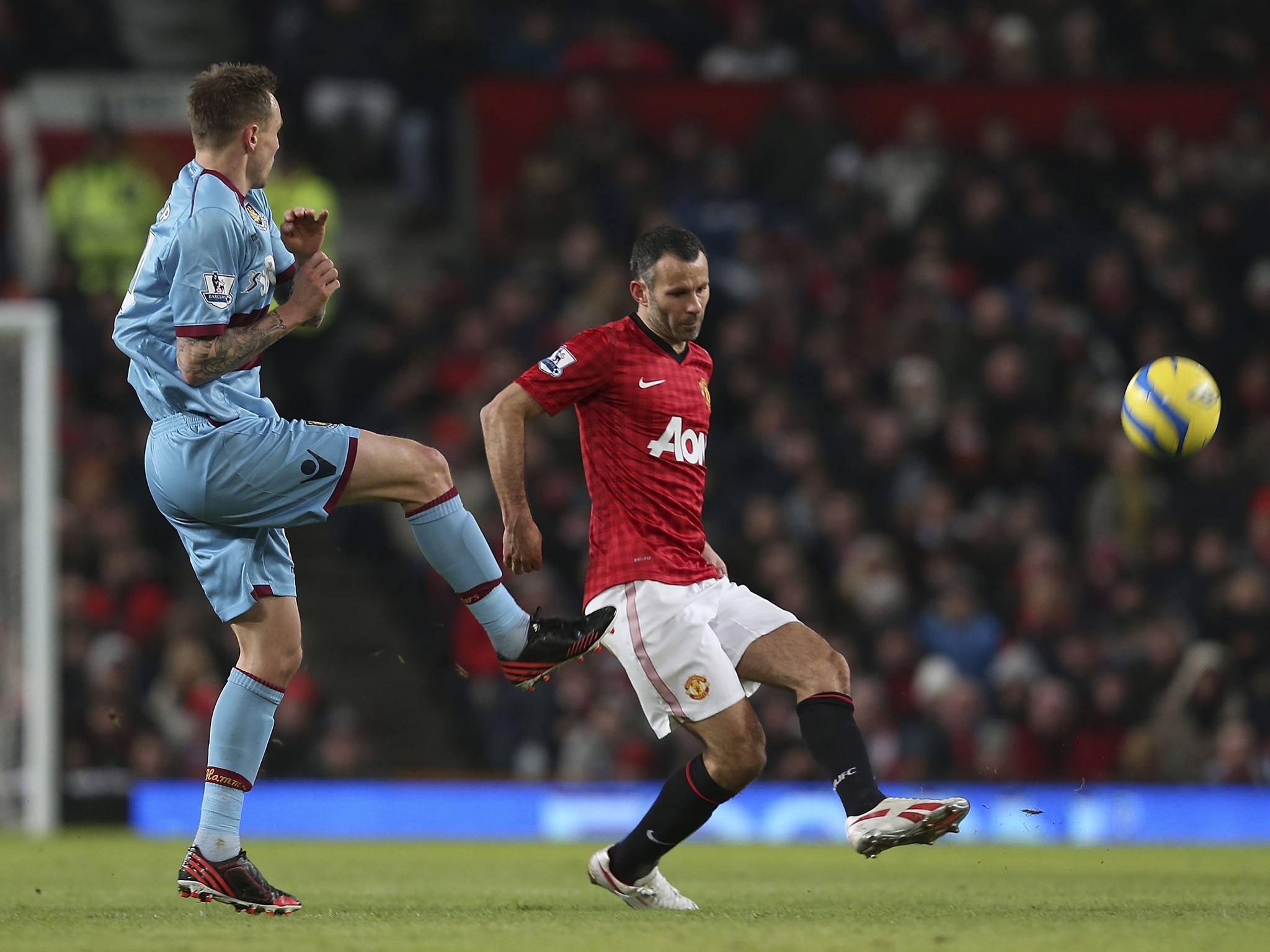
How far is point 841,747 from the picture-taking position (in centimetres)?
630

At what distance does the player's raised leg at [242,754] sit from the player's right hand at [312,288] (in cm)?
95

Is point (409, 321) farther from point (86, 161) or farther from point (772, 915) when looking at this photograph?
point (772, 915)

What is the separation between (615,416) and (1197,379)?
2578mm

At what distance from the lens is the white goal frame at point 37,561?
11.7 meters

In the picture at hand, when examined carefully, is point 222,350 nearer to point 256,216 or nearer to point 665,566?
point 256,216

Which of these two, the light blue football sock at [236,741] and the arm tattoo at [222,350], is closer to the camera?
the arm tattoo at [222,350]

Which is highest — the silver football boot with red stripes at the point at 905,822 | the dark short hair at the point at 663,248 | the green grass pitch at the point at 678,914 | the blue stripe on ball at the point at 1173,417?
the dark short hair at the point at 663,248

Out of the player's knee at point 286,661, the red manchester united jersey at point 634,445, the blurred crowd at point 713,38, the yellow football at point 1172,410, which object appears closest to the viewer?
the player's knee at point 286,661

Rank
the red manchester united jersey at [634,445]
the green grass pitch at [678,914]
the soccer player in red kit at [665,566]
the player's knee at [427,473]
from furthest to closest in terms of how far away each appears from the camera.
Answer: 1. the red manchester united jersey at [634,445]
2. the soccer player in red kit at [665,566]
3. the player's knee at [427,473]
4. the green grass pitch at [678,914]

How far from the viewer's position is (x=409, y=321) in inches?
597

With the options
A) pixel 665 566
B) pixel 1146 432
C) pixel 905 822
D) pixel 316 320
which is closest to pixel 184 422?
pixel 316 320

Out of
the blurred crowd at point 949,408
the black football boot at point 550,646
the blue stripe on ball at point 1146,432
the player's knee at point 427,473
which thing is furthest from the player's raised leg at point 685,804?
the blurred crowd at point 949,408

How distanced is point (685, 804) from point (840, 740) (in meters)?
0.65

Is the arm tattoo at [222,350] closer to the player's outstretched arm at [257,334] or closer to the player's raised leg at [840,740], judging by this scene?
the player's outstretched arm at [257,334]
